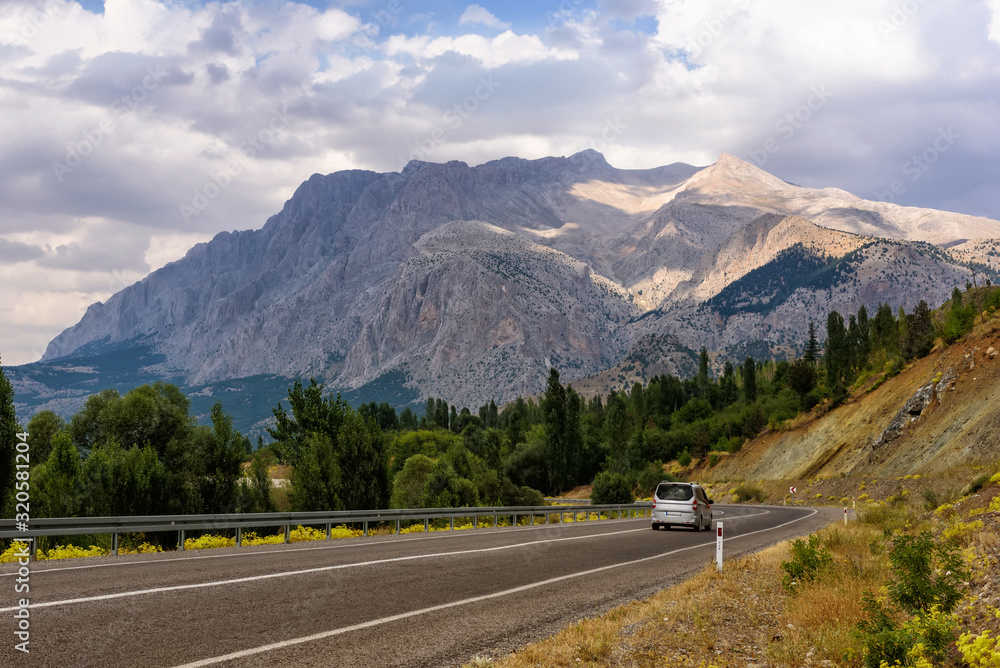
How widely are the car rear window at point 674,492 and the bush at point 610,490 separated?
25471mm

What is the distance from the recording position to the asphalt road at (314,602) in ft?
24.7

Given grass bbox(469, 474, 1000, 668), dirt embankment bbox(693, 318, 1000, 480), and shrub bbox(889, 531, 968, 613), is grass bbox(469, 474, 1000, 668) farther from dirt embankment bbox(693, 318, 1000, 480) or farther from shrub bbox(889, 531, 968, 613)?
dirt embankment bbox(693, 318, 1000, 480)

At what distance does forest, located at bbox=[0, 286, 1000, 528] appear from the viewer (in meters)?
30.5

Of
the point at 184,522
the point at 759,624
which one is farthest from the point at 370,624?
the point at 184,522

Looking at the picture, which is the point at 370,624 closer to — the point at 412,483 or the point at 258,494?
the point at 258,494

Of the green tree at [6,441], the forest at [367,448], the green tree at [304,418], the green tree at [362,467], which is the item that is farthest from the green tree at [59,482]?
the green tree at [304,418]

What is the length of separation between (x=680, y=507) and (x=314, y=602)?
21.0 meters

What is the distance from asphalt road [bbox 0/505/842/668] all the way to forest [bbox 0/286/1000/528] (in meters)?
14.8

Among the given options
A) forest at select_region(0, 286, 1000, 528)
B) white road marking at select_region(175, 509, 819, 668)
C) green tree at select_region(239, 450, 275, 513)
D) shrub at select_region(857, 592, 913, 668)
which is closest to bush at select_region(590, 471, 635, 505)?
forest at select_region(0, 286, 1000, 528)

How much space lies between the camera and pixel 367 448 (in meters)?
34.0

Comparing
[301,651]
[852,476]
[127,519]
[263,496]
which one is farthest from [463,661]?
[852,476]

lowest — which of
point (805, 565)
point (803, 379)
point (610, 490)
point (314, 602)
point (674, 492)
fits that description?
point (610, 490)

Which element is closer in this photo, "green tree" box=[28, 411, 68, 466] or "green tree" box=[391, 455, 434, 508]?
"green tree" box=[28, 411, 68, 466]

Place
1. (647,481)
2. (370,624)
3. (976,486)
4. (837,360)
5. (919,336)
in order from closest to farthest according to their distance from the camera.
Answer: (370,624), (976,486), (919,336), (647,481), (837,360)
